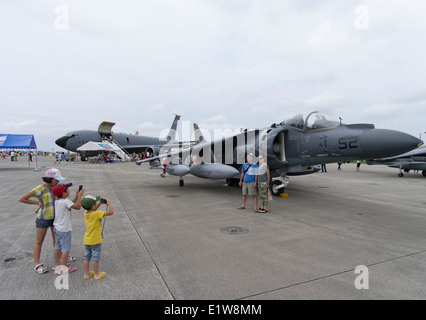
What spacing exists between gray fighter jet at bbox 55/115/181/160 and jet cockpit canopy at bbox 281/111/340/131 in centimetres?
3369

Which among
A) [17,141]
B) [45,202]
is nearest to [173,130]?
[17,141]

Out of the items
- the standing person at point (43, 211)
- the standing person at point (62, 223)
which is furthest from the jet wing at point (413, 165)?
the standing person at point (43, 211)

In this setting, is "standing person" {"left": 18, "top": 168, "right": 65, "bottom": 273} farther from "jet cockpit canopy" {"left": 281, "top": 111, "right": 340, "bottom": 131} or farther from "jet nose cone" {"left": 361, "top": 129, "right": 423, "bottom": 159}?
"jet cockpit canopy" {"left": 281, "top": 111, "right": 340, "bottom": 131}

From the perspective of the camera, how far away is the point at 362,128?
6.84 meters

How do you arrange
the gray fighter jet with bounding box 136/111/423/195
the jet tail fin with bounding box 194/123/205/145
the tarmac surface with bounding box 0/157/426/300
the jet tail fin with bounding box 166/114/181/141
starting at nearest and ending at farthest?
the tarmac surface with bounding box 0/157/426/300
the gray fighter jet with bounding box 136/111/423/195
the jet tail fin with bounding box 194/123/205/145
the jet tail fin with bounding box 166/114/181/141

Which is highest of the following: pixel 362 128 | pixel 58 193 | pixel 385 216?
pixel 362 128

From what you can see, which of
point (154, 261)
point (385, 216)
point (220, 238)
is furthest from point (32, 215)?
point (385, 216)

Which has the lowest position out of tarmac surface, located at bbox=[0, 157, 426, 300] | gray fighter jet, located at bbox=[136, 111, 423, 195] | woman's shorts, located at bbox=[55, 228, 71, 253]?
tarmac surface, located at bbox=[0, 157, 426, 300]

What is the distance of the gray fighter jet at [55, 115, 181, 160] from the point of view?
36531 millimetres

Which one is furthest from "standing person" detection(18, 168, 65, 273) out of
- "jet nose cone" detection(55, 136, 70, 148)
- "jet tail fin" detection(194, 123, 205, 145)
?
"jet nose cone" detection(55, 136, 70, 148)

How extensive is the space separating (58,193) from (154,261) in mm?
1651

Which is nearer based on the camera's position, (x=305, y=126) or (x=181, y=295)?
(x=181, y=295)

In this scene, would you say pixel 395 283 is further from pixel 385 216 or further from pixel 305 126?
pixel 305 126

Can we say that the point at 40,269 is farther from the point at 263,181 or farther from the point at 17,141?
the point at 17,141
